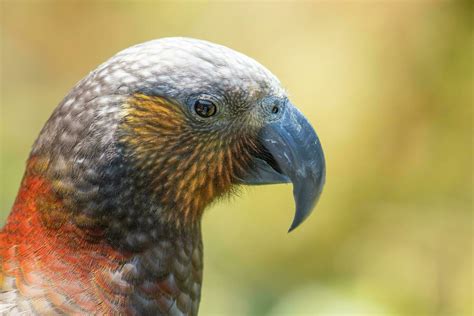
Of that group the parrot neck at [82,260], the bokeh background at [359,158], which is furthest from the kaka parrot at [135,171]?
the bokeh background at [359,158]

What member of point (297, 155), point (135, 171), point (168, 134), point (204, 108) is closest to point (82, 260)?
point (135, 171)

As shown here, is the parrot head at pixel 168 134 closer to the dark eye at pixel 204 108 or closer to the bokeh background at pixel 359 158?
the dark eye at pixel 204 108

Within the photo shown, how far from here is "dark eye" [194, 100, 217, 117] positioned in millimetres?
2102

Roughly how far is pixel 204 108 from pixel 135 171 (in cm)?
27

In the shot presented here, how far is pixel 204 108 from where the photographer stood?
2.12 m

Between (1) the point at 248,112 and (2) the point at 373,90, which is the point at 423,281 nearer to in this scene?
(2) the point at 373,90

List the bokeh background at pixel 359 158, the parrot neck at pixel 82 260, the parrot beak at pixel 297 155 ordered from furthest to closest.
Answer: the bokeh background at pixel 359 158
the parrot beak at pixel 297 155
the parrot neck at pixel 82 260

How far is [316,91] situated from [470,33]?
3.76 ft

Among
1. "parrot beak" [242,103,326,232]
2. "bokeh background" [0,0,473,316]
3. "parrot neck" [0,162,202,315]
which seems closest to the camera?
"parrot neck" [0,162,202,315]

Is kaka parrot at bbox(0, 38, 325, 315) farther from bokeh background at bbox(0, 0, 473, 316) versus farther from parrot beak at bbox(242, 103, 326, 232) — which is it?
bokeh background at bbox(0, 0, 473, 316)

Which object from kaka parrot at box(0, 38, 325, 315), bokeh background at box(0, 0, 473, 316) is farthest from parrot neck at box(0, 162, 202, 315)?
bokeh background at box(0, 0, 473, 316)

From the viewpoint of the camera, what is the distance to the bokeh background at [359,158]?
15.8ft

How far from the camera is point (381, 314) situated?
3949 mm

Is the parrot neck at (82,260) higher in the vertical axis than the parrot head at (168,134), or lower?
lower
